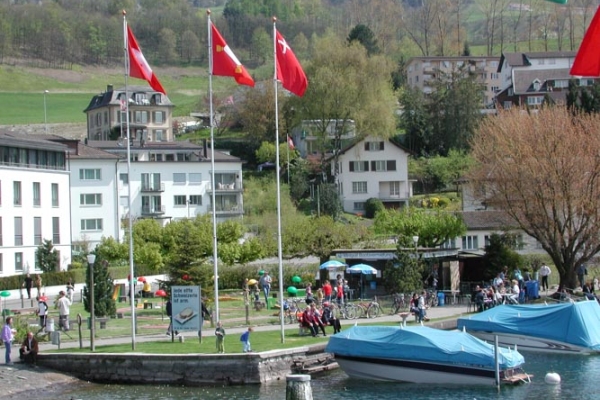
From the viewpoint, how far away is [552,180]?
57.2 metres

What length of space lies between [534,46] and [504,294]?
150998 mm

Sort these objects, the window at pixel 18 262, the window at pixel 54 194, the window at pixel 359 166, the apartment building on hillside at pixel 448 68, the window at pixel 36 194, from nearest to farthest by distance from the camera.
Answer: the window at pixel 18 262, the window at pixel 36 194, the window at pixel 54 194, the window at pixel 359 166, the apartment building on hillside at pixel 448 68

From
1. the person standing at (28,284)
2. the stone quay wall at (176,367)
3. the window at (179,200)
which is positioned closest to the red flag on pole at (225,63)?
the stone quay wall at (176,367)

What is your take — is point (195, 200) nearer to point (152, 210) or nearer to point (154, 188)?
point (154, 188)

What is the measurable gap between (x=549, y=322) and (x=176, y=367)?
649 inches

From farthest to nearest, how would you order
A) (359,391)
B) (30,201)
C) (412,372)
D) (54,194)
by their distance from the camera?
(54,194)
(30,201)
(412,372)
(359,391)

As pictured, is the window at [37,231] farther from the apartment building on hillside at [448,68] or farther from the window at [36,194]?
the apartment building on hillside at [448,68]

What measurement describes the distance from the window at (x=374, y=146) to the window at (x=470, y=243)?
3385 centimetres

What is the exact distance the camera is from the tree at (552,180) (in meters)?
56.9

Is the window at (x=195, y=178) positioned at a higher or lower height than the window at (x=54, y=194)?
higher

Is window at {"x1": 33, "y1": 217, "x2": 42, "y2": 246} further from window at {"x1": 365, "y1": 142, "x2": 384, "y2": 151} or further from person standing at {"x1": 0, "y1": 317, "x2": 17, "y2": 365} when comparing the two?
window at {"x1": 365, "y1": 142, "x2": 384, "y2": 151}

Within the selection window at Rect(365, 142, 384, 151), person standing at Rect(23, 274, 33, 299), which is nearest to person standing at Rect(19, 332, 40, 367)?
person standing at Rect(23, 274, 33, 299)

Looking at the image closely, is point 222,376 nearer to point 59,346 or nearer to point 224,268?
point 59,346

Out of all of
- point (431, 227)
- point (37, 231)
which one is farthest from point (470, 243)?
point (37, 231)
